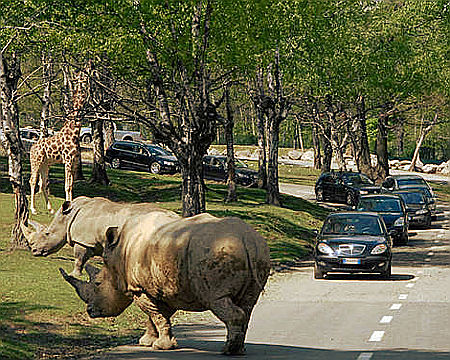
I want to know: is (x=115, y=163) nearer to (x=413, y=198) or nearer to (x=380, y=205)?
(x=413, y=198)

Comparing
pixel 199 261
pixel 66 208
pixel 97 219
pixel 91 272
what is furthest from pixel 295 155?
pixel 199 261

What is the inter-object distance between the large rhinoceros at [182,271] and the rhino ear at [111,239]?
1cm

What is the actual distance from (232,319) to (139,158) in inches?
1701

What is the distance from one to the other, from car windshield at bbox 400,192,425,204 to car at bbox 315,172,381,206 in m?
5.38

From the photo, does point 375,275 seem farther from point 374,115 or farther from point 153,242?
point 374,115

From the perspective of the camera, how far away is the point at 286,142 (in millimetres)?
122750

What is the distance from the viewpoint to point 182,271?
35.8 ft

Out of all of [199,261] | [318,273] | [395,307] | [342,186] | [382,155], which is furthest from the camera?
[382,155]

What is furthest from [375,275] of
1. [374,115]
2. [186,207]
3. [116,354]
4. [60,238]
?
[374,115]

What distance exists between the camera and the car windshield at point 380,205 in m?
35.2

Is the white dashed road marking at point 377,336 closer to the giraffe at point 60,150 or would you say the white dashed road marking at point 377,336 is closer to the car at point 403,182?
the giraffe at point 60,150

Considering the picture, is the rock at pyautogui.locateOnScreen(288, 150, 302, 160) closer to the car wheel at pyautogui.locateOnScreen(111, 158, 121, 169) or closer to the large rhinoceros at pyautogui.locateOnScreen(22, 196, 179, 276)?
the car wheel at pyautogui.locateOnScreen(111, 158, 121, 169)

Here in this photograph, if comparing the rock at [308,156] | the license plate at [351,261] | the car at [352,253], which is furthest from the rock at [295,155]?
the license plate at [351,261]

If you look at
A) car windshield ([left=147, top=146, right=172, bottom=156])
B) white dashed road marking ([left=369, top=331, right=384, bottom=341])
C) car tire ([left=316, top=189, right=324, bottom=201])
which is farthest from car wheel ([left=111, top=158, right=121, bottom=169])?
white dashed road marking ([left=369, top=331, right=384, bottom=341])
